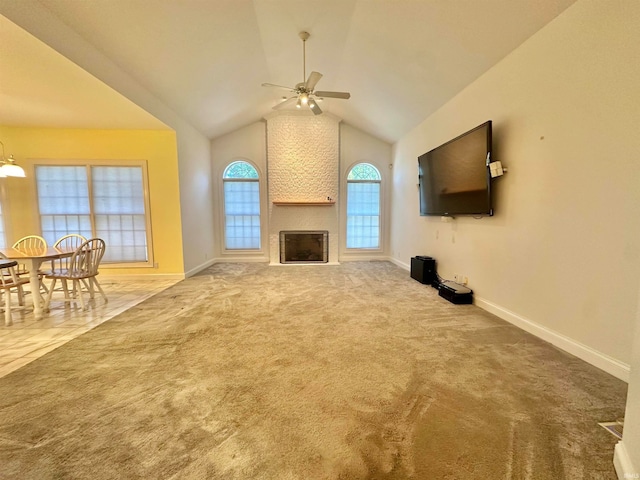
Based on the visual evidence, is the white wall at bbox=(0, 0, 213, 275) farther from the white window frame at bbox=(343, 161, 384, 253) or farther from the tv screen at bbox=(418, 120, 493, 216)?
the tv screen at bbox=(418, 120, 493, 216)

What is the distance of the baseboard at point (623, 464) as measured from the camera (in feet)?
3.54

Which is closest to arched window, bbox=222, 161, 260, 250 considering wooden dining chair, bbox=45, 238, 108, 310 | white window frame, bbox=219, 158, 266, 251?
white window frame, bbox=219, 158, 266, 251

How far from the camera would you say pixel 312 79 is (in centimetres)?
321

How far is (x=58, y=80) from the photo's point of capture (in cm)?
291

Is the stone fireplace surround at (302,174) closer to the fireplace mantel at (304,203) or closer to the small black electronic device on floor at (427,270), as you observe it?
the fireplace mantel at (304,203)

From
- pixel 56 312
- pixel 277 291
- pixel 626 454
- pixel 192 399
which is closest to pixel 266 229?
pixel 277 291

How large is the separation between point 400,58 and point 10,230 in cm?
700

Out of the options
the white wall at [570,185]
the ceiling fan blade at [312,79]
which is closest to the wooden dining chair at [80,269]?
the ceiling fan blade at [312,79]

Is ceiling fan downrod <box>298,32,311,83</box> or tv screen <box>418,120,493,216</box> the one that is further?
ceiling fan downrod <box>298,32,311,83</box>

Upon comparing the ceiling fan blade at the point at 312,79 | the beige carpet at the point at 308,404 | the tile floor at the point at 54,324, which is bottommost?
the beige carpet at the point at 308,404

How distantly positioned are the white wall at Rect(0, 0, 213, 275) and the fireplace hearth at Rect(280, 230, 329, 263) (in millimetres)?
1836

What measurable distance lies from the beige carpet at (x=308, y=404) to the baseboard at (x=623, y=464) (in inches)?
1.9

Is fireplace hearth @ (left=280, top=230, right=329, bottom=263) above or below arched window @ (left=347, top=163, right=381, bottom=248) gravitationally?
below

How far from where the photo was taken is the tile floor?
222 centimetres
